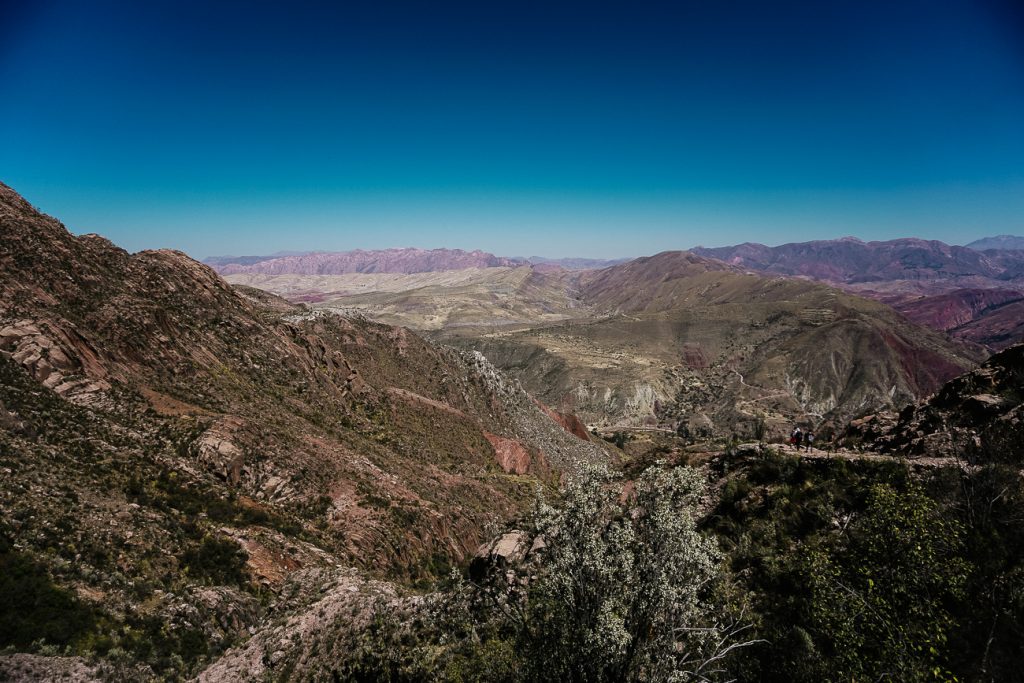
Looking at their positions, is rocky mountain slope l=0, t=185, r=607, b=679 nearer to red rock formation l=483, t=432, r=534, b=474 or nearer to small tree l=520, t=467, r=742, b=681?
red rock formation l=483, t=432, r=534, b=474

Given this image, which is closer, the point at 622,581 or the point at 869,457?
the point at 622,581

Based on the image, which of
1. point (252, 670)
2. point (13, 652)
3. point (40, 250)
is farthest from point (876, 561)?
point (40, 250)

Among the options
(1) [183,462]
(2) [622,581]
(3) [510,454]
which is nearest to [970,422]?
(2) [622,581]

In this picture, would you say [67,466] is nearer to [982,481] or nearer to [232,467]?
[232,467]

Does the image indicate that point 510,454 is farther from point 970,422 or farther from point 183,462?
point 970,422

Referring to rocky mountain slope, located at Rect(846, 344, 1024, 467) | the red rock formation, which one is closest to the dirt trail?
rocky mountain slope, located at Rect(846, 344, 1024, 467)

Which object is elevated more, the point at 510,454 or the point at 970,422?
the point at 970,422

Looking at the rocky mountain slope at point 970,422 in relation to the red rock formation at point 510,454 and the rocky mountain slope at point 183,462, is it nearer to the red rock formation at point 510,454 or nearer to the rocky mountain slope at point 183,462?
the rocky mountain slope at point 183,462
